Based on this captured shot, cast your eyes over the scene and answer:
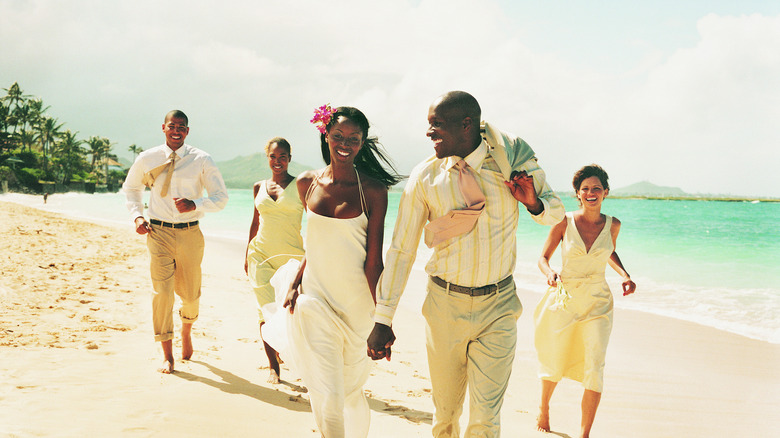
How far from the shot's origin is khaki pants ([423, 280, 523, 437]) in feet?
10.1

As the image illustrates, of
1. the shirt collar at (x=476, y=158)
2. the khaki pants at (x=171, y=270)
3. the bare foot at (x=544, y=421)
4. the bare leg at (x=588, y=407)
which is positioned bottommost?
the bare foot at (x=544, y=421)

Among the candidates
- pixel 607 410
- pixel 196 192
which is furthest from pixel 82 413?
pixel 607 410

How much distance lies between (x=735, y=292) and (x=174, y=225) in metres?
14.3

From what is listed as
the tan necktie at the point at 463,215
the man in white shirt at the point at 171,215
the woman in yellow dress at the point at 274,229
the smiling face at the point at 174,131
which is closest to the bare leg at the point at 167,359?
the man in white shirt at the point at 171,215

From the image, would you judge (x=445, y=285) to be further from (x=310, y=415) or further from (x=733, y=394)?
(x=733, y=394)

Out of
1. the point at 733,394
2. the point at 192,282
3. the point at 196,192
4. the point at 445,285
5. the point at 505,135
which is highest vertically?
the point at 505,135

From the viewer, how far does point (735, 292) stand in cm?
1453

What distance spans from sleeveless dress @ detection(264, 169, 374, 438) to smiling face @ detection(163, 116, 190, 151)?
296cm

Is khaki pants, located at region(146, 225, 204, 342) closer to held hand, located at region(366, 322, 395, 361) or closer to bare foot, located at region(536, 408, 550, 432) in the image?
held hand, located at region(366, 322, 395, 361)

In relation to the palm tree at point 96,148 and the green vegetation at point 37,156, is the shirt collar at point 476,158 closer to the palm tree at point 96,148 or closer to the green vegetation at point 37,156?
the green vegetation at point 37,156

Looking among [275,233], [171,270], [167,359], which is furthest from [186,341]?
[275,233]

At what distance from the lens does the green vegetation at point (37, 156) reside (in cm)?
5578

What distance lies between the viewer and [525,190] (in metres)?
2.93

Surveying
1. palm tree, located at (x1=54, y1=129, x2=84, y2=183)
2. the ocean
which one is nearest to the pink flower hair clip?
the ocean
